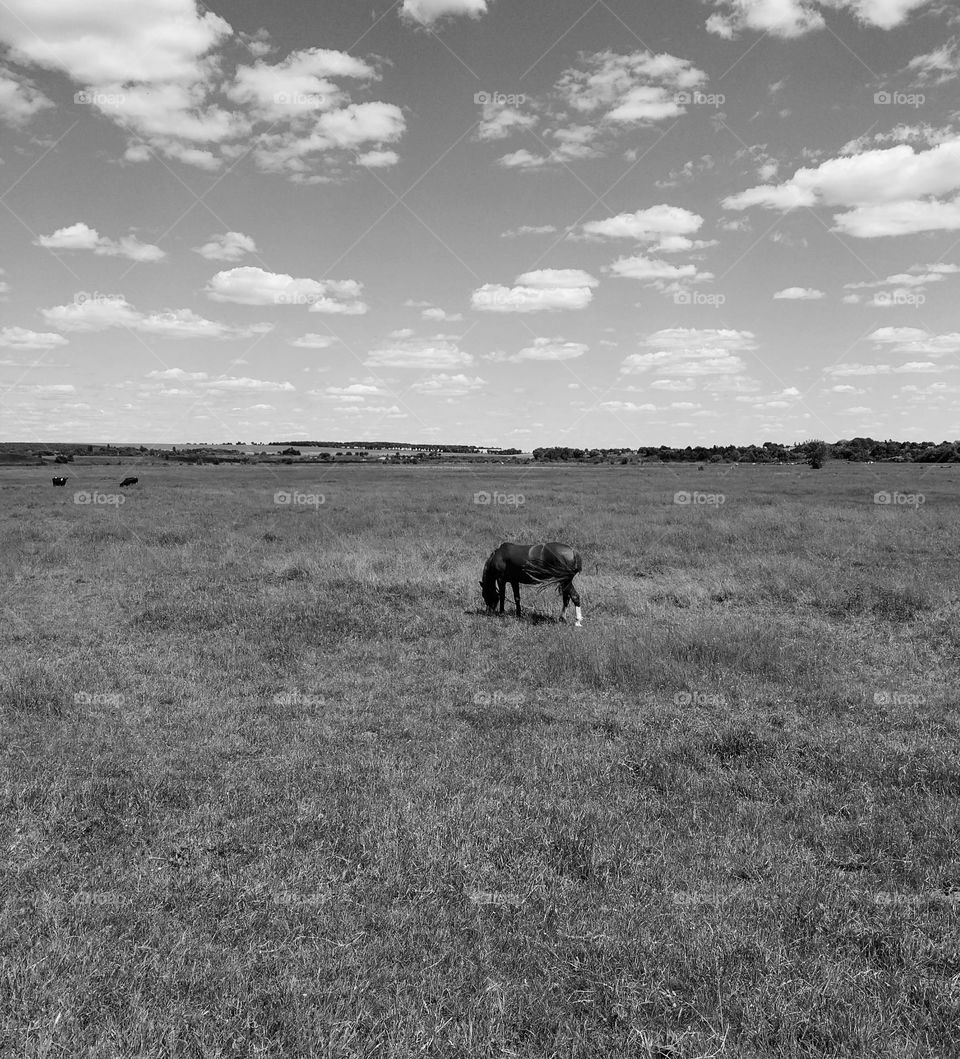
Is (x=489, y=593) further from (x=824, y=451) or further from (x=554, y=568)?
(x=824, y=451)

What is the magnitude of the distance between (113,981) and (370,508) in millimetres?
33886

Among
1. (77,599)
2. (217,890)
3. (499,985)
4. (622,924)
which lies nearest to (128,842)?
(217,890)

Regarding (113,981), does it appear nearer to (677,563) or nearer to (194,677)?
(194,677)

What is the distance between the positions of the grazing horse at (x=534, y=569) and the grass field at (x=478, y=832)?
83cm

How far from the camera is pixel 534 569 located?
14.0 metres

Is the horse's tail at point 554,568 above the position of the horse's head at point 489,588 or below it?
above

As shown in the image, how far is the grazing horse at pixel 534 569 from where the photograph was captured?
13.8m

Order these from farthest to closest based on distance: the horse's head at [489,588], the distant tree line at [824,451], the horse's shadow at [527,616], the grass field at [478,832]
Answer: the distant tree line at [824,451] → the horse's head at [489,588] → the horse's shadow at [527,616] → the grass field at [478,832]

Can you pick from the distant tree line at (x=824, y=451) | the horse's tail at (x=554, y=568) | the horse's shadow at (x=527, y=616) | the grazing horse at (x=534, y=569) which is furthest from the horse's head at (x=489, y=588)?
the distant tree line at (x=824, y=451)

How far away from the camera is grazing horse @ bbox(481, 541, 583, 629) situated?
13820 mm

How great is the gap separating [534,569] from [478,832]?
8.62 m

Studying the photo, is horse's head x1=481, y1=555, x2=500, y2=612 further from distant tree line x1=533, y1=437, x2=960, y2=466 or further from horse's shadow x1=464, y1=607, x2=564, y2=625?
distant tree line x1=533, y1=437, x2=960, y2=466

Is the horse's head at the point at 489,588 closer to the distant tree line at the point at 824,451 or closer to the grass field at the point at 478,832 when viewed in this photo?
the grass field at the point at 478,832

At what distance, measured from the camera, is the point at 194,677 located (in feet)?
33.1
